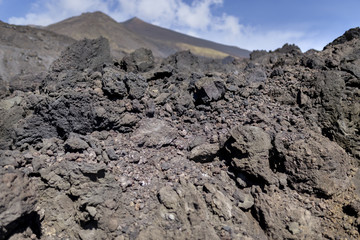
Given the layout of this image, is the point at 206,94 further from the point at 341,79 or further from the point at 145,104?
the point at 341,79

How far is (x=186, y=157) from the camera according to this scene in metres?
3.16

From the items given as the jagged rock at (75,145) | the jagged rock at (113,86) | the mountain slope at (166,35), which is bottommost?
the jagged rock at (75,145)

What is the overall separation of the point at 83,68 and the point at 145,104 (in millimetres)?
1894

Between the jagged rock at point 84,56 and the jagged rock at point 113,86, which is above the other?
the jagged rock at point 84,56

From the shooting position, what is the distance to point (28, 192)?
2252 mm

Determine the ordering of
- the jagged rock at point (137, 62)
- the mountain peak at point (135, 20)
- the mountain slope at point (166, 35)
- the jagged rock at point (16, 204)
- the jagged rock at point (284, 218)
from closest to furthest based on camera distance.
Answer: the jagged rock at point (16, 204) < the jagged rock at point (284, 218) < the jagged rock at point (137, 62) < the mountain slope at point (166, 35) < the mountain peak at point (135, 20)

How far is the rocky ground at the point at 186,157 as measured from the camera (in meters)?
2.43

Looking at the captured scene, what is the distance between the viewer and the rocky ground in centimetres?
243

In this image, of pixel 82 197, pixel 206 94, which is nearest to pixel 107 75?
pixel 206 94

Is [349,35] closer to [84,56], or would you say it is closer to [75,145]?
[84,56]

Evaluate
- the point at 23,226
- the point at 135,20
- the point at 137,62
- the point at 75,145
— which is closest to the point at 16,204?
the point at 23,226

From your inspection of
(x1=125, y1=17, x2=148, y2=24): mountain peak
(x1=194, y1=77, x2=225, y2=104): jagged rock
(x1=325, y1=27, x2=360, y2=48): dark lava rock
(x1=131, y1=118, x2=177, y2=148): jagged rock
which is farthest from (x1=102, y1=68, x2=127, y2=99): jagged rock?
(x1=125, y1=17, x2=148, y2=24): mountain peak

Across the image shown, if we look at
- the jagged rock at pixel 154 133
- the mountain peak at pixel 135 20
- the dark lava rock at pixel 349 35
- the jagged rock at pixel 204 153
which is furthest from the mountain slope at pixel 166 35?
the jagged rock at pixel 204 153

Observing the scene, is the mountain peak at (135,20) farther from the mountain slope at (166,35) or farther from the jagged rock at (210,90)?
the jagged rock at (210,90)
